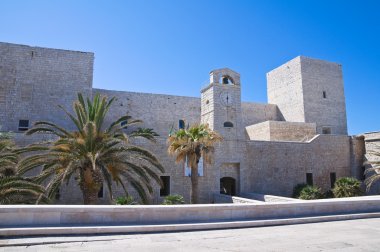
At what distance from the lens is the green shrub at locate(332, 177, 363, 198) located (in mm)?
18181

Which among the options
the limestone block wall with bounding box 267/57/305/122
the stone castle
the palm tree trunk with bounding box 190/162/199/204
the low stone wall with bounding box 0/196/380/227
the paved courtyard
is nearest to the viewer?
the paved courtyard

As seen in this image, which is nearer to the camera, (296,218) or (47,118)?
Result: (296,218)

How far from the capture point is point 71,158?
9773 mm

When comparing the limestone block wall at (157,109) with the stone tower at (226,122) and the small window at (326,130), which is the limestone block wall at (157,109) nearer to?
the stone tower at (226,122)

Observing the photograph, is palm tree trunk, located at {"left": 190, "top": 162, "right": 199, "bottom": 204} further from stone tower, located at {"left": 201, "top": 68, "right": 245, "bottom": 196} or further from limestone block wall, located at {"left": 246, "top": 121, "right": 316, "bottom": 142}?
limestone block wall, located at {"left": 246, "top": 121, "right": 316, "bottom": 142}

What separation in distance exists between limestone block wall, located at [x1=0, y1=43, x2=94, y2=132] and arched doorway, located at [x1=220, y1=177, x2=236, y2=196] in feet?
41.6

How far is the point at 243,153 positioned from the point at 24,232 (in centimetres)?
1473

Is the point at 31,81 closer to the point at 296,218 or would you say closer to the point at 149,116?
the point at 149,116

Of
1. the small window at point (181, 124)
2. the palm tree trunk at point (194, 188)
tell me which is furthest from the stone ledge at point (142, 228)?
the small window at point (181, 124)

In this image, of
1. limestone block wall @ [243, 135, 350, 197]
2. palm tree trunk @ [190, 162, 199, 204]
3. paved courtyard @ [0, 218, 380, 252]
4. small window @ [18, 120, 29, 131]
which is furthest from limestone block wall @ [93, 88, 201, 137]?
paved courtyard @ [0, 218, 380, 252]

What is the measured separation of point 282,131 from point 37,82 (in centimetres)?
1993

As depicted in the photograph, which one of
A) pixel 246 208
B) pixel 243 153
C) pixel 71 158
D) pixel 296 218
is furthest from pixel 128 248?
pixel 243 153

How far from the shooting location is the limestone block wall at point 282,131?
2373 centimetres

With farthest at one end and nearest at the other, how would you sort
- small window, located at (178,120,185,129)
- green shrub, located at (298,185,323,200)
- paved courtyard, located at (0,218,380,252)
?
small window, located at (178,120,185,129) → green shrub, located at (298,185,323,200) → paved courtyard, located at (0,218,380,252)
